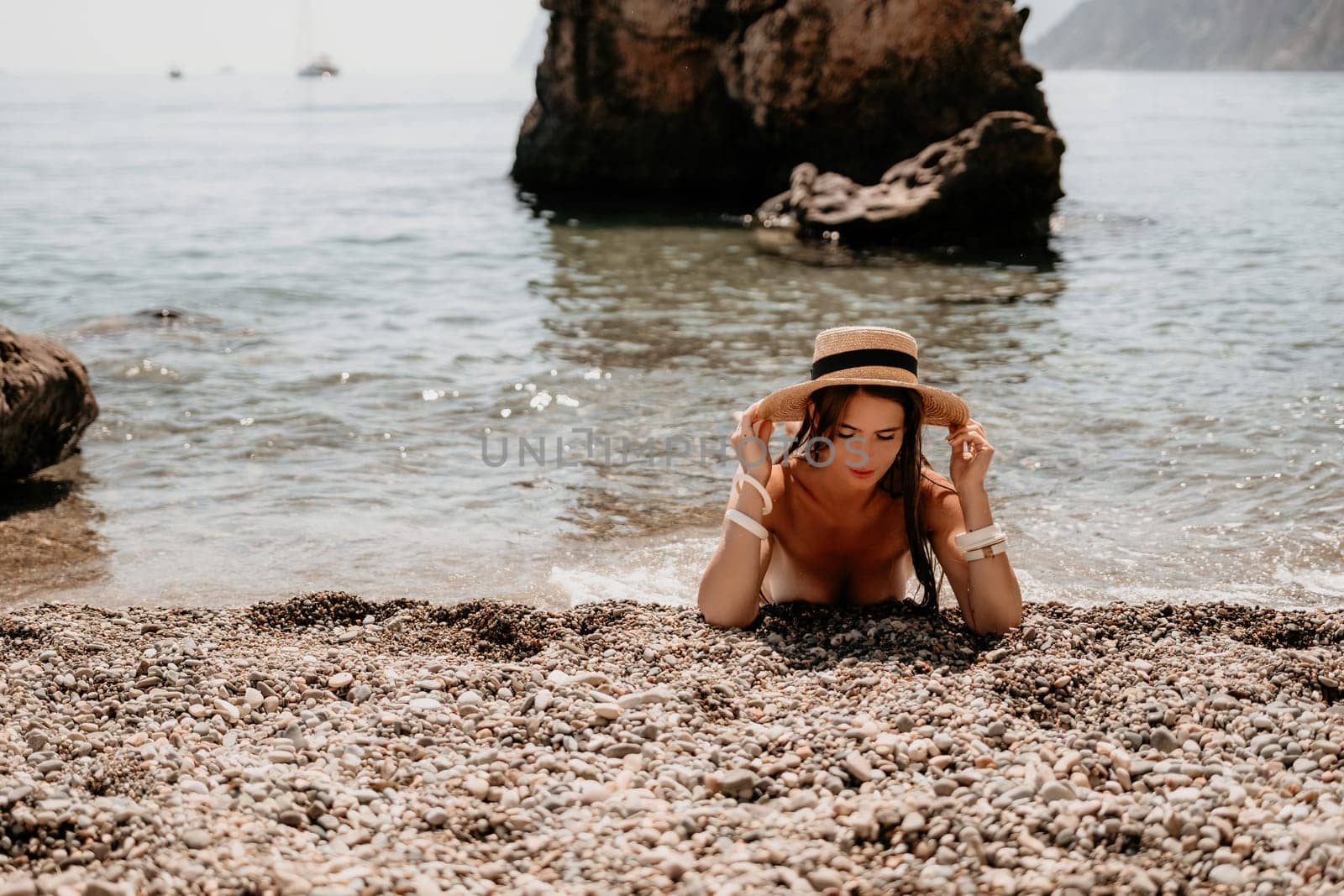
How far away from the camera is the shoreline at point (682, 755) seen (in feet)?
10.9

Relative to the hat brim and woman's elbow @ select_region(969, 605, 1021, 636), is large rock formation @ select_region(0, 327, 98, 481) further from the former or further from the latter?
woman's elbow @ select_region(969, 605, 1021, 636)

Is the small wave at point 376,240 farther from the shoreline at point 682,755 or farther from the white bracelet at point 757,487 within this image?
the white bracelet at point 757,487

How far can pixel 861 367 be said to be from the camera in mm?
4719

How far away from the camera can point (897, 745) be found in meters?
3.93

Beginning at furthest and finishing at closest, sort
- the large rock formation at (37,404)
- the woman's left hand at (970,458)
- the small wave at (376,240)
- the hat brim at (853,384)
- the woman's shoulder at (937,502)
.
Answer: the small wave at (376,240) → the large rock formation at (37,404) → the woman's shoulder at (937,502) → the woman's left hand at (970,458) → the hat brim at (853,384)

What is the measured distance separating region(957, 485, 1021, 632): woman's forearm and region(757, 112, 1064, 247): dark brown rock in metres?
15.5

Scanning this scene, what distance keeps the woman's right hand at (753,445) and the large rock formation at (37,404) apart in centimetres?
577

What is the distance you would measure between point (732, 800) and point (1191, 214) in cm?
2258

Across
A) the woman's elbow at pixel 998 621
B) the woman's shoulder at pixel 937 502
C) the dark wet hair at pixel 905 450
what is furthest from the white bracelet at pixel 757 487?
the woman's elbow at pixel 998 621

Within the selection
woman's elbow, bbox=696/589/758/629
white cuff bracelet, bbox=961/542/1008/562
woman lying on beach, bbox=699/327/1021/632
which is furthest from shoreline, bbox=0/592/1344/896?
white cuff bracelet, bbox=961/542/1008/562

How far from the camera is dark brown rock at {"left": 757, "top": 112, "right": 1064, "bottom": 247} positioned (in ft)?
64.2

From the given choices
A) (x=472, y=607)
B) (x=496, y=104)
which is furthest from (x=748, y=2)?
(x=496, y=104)

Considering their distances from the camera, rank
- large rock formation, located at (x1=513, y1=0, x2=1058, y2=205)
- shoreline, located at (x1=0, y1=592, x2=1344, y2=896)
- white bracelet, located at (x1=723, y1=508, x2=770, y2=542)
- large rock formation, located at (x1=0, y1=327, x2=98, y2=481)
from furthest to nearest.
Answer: large rock formation, located at (x1=513, y1=0, x2=1058, y2=205)
large rock formation, located at (x1=0, y1=327, x2=98, y2=481)
white bracelet, located at (x1=723, y1=508, x2=770, y2=542)
shoreline, located at (x1=0, y1=592, x2=1344, y2=896)

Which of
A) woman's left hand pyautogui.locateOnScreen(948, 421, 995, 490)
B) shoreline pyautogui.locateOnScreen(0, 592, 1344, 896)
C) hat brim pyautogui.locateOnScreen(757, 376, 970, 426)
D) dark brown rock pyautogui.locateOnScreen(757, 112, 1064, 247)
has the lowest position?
shoreline pyautogui.locateOnScreen(0, 592, 1344, 896)
